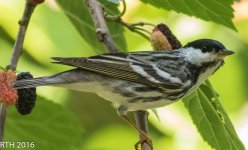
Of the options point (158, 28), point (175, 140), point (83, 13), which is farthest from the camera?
point (175, 140)

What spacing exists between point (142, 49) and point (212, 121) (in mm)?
1189

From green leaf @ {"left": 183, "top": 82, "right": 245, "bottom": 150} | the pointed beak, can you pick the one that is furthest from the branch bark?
the pointed beak

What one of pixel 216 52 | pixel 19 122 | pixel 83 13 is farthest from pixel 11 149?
pixel 216 52

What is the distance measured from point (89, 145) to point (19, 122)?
4.04ft

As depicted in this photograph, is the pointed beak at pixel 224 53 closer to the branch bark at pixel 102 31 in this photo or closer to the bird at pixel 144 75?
the bird at pixel 144 75

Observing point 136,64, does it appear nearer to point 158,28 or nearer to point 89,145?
point 158,28

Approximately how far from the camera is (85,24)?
338cm

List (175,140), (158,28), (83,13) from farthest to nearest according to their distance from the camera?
(175,140), (83,13), (158,28)

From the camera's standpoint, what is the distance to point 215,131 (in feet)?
10.2

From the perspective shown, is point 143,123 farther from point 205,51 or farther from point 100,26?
point 205,51

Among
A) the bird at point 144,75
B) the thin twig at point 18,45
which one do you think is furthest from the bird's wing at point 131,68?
the thin twig at point 18,45

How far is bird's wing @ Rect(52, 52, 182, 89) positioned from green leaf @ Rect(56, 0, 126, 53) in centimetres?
9

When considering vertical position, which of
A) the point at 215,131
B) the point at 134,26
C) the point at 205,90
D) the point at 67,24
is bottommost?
the point at 215,131

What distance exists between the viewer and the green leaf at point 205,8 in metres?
2.95
